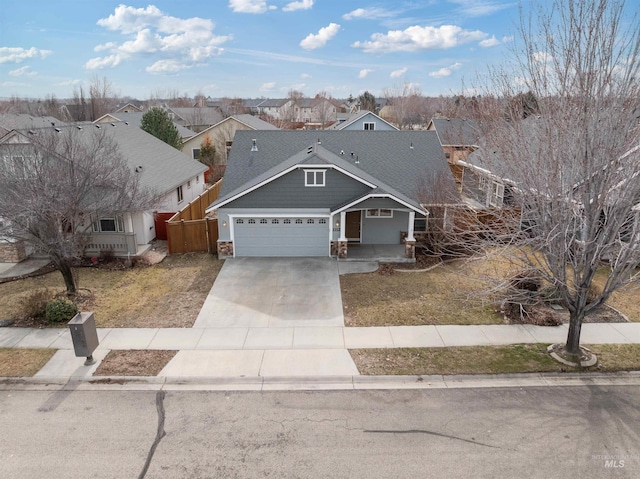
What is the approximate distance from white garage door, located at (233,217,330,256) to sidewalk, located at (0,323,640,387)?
22.9ft

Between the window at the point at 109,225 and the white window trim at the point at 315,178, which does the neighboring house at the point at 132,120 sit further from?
the white window trim at the point at 315,178

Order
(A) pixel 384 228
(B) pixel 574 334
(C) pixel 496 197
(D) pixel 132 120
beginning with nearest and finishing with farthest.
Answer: (B) pixel 574 334, (C) pixel 496 197, (A) pixel 384 228, (D) pixel 132 120

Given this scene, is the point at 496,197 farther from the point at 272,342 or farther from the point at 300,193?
the point at 272,342

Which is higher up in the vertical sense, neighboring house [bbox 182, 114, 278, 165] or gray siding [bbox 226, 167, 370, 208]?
neighboring house [bbox 182, 114, 278, 165]

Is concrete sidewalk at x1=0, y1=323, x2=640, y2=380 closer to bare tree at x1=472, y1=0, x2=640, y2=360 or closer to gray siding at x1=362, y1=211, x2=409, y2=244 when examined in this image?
bare tree at x1=472, y1=0, x2=640, y2=360

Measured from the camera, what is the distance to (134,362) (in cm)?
1135

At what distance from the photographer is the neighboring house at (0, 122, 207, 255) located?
19672 mm

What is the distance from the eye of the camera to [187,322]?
13.8 meters

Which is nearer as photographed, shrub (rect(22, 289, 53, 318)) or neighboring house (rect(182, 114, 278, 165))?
shrub (rect(22, 289, 53, 318))

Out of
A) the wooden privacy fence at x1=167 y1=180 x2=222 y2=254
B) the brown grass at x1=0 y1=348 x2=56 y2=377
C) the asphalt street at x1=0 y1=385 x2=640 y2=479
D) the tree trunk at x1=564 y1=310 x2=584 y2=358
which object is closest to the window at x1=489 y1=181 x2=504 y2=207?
the tree trunk at x1=564 y1=310 x2=584 y2=358

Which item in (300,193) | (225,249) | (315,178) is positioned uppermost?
(315,178)

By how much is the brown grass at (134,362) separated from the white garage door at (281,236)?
845cm

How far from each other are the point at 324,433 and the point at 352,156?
17443 millimetres

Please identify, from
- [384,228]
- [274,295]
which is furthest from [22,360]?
[384,228]
